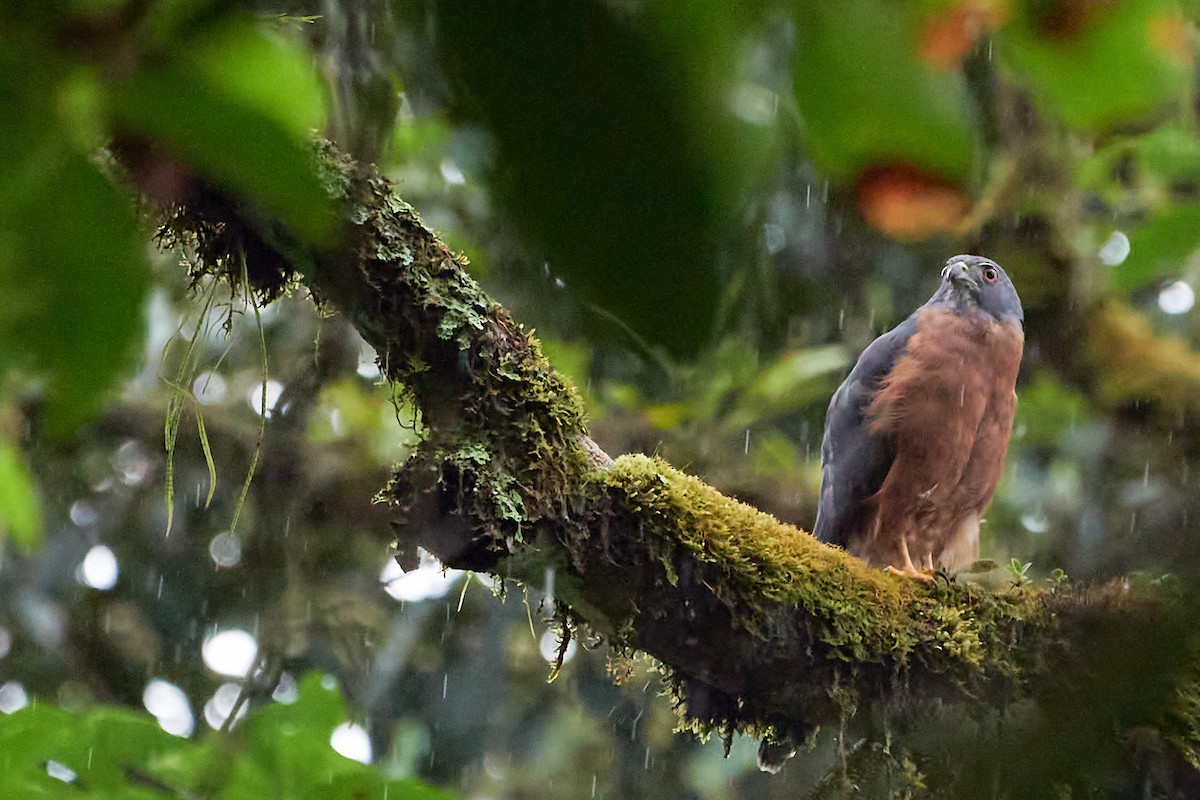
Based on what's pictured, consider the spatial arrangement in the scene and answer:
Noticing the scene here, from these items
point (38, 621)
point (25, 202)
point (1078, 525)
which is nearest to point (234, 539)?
point (38, 621)

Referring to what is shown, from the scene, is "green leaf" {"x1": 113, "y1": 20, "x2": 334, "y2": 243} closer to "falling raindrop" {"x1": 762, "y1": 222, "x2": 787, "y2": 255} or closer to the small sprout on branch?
"falling raindrop" {"x1": 762, "y1": 222, "x2": 787, "y2": 255}

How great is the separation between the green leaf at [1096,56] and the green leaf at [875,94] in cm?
5

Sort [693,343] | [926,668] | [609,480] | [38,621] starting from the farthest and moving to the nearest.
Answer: [38,621] → [926,668] → [609,480] → [693,343]

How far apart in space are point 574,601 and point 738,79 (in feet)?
7.12

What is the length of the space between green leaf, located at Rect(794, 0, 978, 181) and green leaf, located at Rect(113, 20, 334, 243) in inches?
6.0

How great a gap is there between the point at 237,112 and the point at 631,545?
2.10 metres

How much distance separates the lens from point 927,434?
372 centimetres

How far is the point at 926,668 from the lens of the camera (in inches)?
107

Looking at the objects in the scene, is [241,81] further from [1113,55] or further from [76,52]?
[1113,55]

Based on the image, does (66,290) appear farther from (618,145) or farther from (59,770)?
(59,770)

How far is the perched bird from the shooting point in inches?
147

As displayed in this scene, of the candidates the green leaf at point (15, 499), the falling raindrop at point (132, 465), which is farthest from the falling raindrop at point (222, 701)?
the green leaf at point (15, 499)

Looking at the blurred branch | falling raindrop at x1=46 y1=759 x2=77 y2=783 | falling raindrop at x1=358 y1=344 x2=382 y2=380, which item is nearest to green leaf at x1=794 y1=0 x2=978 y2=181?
falling raindrop at x1=46 y1=759 x2=77 y2=783

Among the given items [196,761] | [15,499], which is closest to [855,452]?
[196,761]
